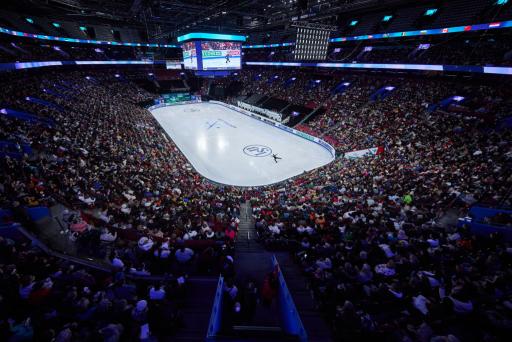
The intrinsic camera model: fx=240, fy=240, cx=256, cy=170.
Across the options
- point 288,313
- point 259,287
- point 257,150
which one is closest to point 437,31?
point 257,150

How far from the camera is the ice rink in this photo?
19.9m

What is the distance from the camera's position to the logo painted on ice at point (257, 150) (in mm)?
23609

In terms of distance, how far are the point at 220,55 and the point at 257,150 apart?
16.9m

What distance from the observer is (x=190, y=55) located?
3353cm

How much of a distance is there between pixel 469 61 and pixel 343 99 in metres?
12.6

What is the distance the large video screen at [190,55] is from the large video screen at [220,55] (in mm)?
1212

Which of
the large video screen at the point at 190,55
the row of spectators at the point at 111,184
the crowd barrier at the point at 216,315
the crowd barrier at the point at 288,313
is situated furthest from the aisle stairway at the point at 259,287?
the large video screen at the point at 190,55

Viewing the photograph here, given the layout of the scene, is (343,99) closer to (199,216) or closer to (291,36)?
(291,36)

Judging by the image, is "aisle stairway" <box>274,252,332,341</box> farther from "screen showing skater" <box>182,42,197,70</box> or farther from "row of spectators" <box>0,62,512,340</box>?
"screen showing skater" <box>182,42,197,70</box>

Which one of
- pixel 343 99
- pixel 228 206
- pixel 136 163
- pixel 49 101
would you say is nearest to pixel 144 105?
pixel 49 101

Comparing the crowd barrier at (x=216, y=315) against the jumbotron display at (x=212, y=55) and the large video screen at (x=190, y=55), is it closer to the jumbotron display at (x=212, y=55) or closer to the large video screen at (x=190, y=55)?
the jumbotron display at (x=212, y=55)

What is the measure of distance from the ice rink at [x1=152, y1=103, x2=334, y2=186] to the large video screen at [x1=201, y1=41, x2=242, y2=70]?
755 cm

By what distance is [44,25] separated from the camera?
33281mm

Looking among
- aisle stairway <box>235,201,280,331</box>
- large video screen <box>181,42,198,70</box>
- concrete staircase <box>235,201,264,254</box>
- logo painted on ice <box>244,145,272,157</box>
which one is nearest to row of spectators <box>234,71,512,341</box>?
concrete staircase <box>235,201,264,254</box>
